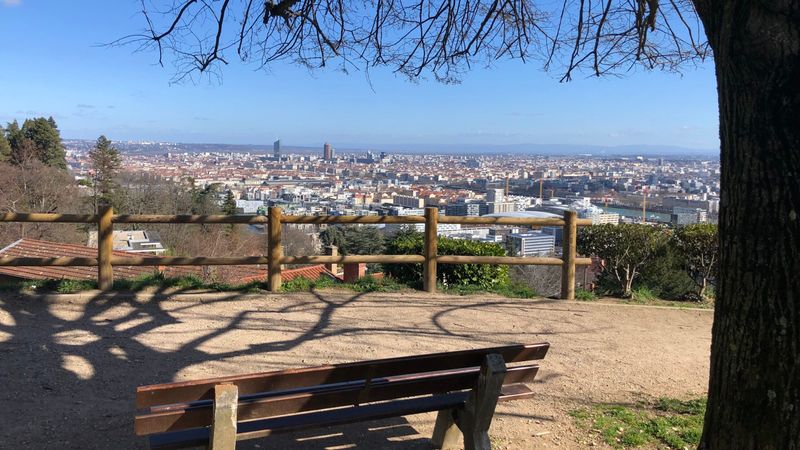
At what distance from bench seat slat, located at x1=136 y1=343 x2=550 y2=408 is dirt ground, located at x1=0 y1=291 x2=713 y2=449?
728 millimetres

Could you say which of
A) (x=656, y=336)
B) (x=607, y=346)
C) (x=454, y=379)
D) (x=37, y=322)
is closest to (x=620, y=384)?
(x=607, y=346)

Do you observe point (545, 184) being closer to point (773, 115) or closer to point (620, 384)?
point (620, 384)

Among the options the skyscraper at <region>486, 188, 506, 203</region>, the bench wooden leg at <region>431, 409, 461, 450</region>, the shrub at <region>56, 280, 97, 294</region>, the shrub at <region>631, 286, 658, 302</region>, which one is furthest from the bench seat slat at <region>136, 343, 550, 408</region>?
the skyscraper at <region>486, 188, 506, 203</region>

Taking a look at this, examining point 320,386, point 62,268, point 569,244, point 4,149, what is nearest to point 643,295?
point 569,244

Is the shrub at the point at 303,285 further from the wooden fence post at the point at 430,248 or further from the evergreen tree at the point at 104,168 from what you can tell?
the evergreen tree at the point at 104,168

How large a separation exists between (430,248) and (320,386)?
199 inches

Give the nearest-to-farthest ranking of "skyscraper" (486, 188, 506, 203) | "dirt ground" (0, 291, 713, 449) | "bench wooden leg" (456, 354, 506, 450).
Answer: "bench wooden leg" (456, 354, 506, 450)
"dirt ground" (0, 291, 713, 449)
"skyscraper" (486, 188, 506, 203)

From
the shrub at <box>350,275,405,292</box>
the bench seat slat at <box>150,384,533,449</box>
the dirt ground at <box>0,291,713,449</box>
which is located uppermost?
the bench seat slat at <box>150,384,533,449</box>

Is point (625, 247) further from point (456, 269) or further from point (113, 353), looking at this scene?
point (113, 353)

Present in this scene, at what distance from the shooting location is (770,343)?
2.34 metres

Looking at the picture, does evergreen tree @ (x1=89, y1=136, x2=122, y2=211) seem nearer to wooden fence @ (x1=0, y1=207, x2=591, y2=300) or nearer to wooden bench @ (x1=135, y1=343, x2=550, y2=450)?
wooden fence @ (x1=0, y1=207, x2=591, y2=300)

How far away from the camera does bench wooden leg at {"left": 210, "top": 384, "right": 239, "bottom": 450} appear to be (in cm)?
274

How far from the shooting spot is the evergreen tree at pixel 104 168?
1534 inches

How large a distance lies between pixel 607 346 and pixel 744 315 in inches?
157
